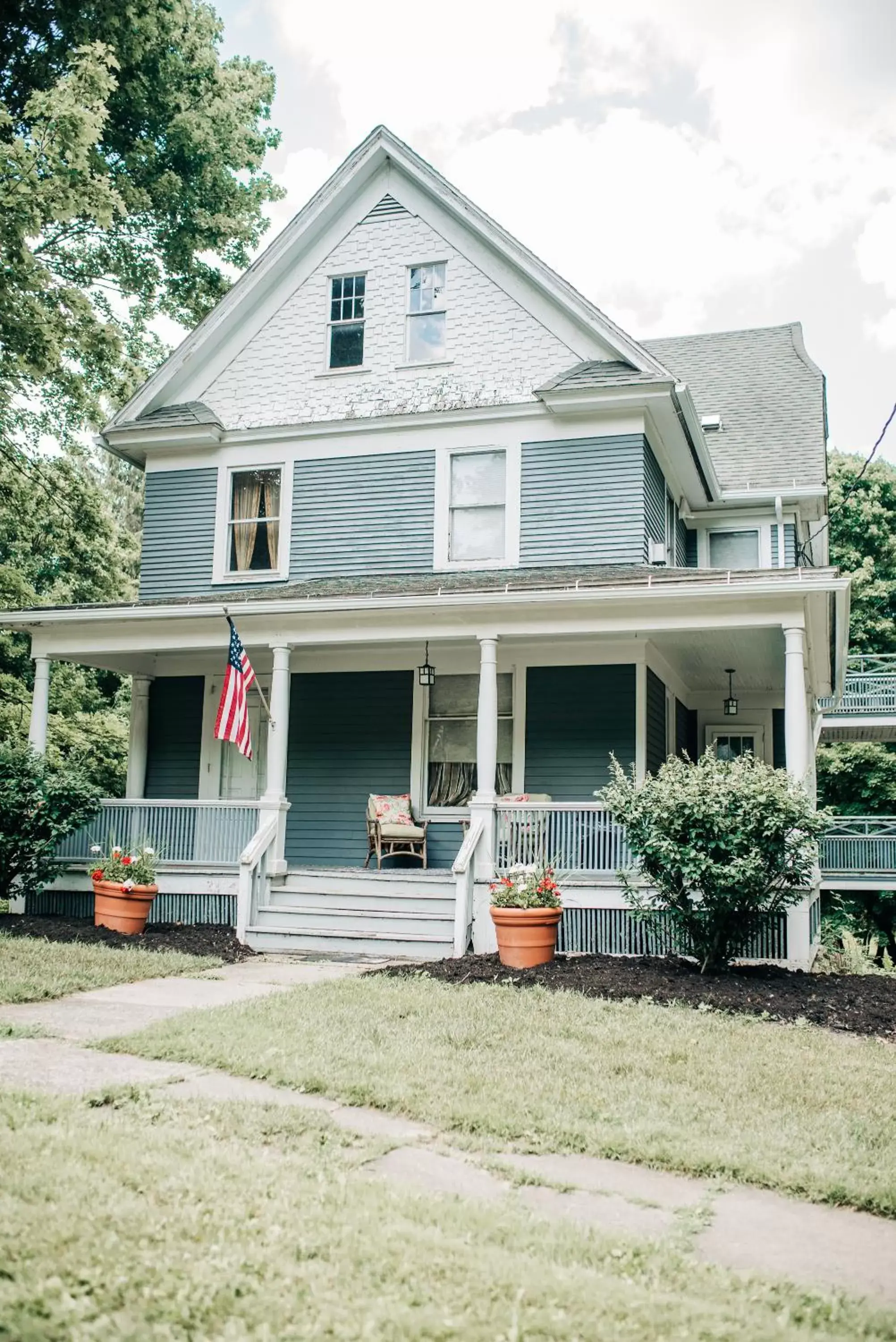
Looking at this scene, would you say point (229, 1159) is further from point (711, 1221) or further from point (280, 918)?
point (280, 918)

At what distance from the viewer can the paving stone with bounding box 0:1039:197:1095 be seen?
527cm

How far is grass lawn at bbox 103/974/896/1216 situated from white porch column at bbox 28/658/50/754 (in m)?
5.63

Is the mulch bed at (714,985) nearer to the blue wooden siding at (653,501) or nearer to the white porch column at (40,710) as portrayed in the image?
the blue wooden siding at (653,501)

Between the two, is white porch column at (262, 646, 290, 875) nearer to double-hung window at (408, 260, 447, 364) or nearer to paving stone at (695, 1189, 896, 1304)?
double-hung window at (408, 260, 447, 364)

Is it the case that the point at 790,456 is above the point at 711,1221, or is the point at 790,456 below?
above

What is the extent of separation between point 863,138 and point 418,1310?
11.5m

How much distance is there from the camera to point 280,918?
11.1 m

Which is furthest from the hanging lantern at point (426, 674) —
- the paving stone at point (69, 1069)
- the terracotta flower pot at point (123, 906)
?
the paving stone at point (69, 1069)

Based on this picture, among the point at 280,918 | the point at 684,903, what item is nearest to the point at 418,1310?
the point at 684,903

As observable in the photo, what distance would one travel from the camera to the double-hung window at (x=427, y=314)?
1369cm

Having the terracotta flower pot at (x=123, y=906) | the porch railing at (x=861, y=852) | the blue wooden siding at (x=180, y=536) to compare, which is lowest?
the terracotta flower pot at (x=123, y=906)

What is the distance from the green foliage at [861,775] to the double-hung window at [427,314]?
615 inches

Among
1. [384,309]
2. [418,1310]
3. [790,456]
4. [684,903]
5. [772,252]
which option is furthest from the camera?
[772,252]

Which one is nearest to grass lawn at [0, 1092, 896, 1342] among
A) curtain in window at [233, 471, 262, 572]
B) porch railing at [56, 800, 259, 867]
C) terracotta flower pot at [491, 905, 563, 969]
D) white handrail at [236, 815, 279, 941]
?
terracotta flower pot at [491, 905, 563, 969]
